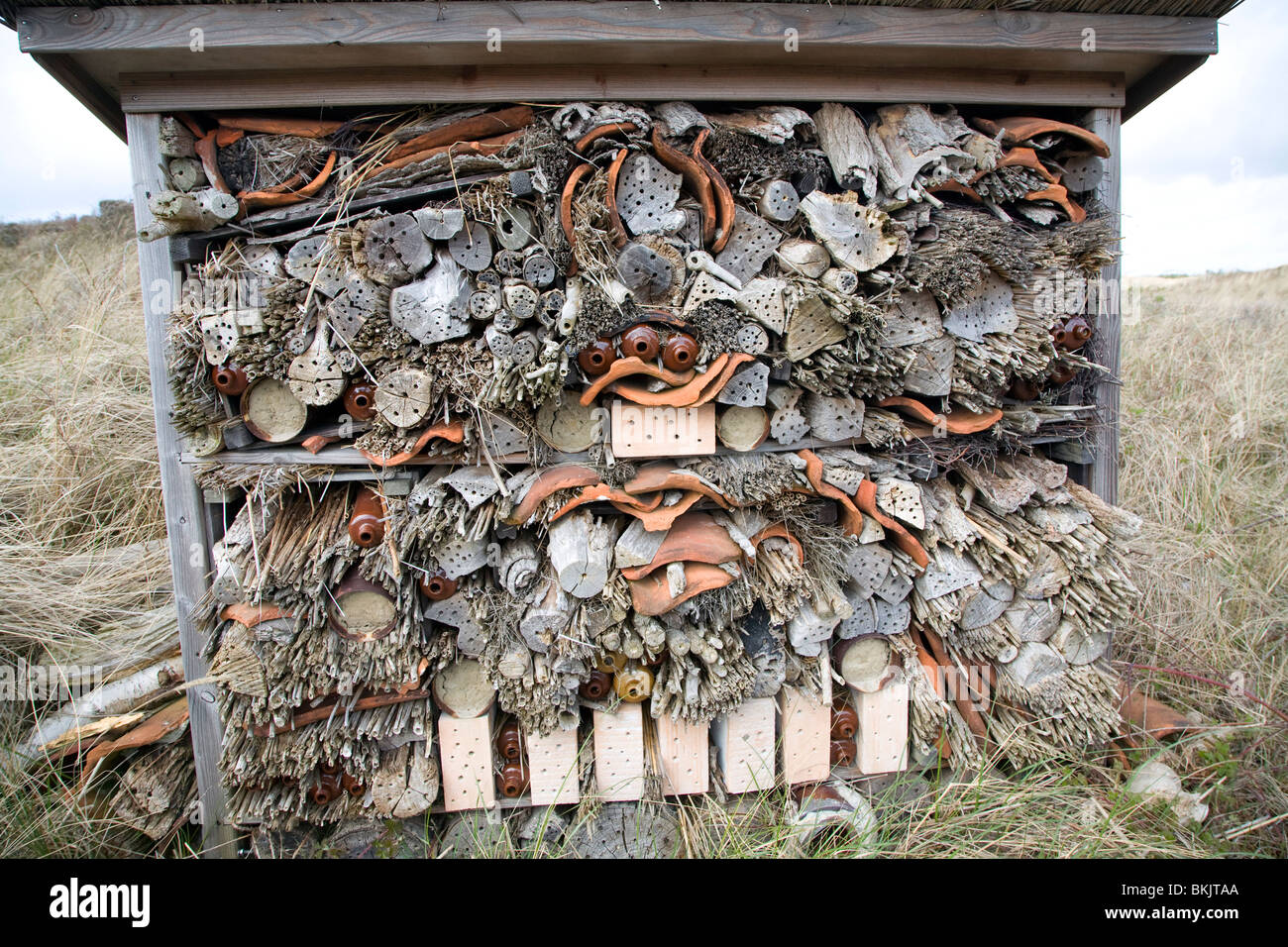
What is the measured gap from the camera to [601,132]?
239cm

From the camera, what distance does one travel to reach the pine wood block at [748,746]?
2.77 meters

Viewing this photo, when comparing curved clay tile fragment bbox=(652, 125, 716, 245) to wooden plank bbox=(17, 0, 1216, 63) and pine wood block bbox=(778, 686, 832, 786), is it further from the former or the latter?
pine wood block bbox=(778, 686, 832, 786)

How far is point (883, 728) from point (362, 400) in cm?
277

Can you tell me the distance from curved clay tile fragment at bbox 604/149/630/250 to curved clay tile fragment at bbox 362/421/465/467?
0.97 m

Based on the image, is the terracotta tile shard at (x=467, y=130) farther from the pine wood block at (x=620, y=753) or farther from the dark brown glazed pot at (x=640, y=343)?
the pine wood block at (x=620, y=753)

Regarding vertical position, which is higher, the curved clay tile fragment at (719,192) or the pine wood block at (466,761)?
the curved clay tile fragment at (719,192)

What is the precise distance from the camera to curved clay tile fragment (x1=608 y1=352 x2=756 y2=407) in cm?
237

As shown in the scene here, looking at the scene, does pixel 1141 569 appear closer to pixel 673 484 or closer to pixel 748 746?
pixel 748 746

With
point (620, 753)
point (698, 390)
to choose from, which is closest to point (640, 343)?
point (698, 390)

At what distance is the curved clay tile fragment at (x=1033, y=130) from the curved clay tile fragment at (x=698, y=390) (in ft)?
5.39

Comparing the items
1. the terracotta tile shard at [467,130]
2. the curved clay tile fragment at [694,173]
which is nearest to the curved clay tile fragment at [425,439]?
the terracotta tile shard at [467,130]

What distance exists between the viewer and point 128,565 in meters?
3.63

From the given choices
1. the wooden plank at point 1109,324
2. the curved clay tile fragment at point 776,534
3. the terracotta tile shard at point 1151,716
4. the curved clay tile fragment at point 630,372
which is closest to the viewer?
the curved clay tile fragment at point 630,372

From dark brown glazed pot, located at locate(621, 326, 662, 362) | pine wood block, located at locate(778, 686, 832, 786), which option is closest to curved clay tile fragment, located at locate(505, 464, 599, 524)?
dark brown glazed pot, located at locate(621, 326, 662, 362)
